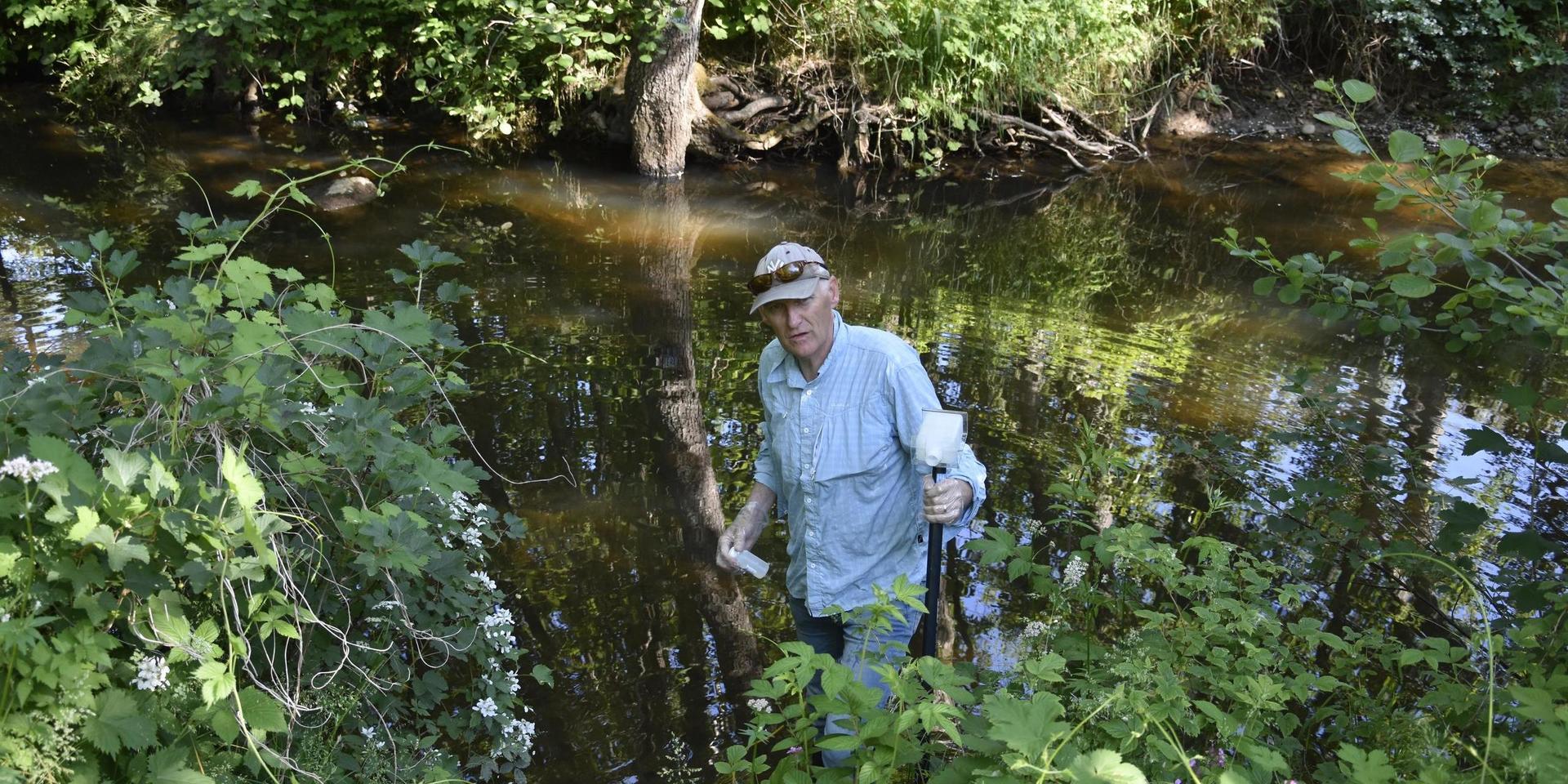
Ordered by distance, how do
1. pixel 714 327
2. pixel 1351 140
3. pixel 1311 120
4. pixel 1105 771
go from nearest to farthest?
pixel 1105 771
pixel 1351 140
pixel 714 327
pixel 1311 120

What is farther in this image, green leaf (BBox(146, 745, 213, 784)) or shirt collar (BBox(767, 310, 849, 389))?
shirt collar (BBox(767, 310, 849, 389))

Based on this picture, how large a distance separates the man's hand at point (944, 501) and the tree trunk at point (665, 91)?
8678 millimetres

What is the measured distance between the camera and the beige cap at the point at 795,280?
3168 millimetres

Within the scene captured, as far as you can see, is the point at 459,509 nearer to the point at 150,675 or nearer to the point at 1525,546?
the point at 150,675

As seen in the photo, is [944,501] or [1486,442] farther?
[1486,442]

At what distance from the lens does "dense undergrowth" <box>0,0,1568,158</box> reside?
12.1m

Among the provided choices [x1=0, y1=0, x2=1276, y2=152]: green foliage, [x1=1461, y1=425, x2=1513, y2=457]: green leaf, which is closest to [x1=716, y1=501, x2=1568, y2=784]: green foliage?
[x1=1461, y1=425, x2=1513, y2=457]: green leaf

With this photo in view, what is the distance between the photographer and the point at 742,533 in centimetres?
335

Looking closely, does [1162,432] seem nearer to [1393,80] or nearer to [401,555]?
[401,555]

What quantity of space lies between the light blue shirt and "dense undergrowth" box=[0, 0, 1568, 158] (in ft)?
27.3

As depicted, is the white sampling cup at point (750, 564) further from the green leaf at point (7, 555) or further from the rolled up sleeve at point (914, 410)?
the green leaf at point (7, 555)

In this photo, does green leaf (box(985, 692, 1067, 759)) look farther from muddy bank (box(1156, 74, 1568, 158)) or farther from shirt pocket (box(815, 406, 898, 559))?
muddy bank (box(1156, 74, 1568, 158))

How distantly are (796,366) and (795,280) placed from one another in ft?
0.94

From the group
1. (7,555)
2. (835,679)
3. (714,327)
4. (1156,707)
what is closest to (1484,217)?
(1156,707)
